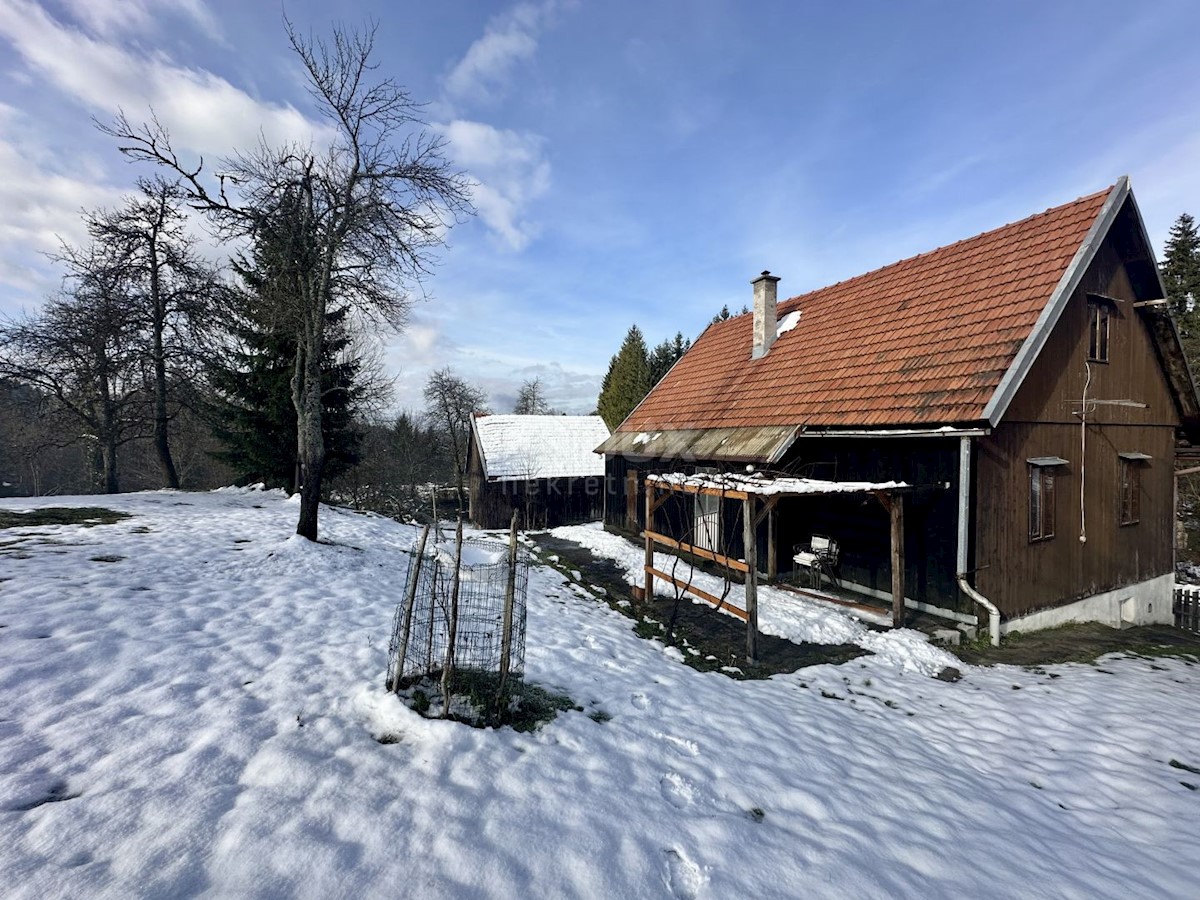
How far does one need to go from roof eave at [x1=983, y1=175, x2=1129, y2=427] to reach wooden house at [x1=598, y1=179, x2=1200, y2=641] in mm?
39

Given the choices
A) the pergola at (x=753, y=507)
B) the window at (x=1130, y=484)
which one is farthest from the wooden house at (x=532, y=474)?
the window at (x=1130, y=484)

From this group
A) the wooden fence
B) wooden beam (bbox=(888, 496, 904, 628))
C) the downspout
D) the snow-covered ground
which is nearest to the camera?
the snow-covered ground

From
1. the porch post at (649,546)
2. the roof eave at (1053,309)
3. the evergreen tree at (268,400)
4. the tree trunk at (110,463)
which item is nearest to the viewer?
the roof eave at (1053,309)

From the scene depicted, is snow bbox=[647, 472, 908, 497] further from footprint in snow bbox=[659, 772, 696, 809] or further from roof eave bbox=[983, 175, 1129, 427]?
footprint in snow bbox=[659, 772, 696, 809]

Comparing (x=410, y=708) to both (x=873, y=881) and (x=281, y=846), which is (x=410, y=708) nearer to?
(x=281, y=846)

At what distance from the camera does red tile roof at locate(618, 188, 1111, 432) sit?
8.79 meters

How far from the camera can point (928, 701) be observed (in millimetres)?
6375

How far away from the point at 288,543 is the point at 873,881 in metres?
9.23

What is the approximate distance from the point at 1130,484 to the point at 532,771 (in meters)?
14.5

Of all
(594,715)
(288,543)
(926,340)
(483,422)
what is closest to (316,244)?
(288,543)

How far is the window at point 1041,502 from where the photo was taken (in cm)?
927

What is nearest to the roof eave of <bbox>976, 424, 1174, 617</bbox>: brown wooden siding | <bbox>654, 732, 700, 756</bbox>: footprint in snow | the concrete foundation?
<bbox>976, 424, 1174, 617</bbox>: brown wooden siding

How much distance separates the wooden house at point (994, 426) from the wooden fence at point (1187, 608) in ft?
2.94

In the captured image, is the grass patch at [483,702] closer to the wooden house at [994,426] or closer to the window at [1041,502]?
the wooden house at [994,426]
